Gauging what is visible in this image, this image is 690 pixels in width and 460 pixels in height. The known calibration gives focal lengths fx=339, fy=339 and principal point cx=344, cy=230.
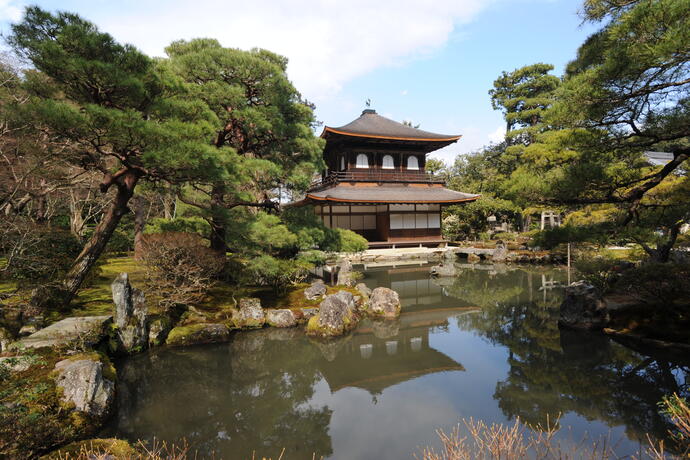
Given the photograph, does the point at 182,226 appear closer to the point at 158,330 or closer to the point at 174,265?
the point at 174,265

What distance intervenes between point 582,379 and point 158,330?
7.54 metres

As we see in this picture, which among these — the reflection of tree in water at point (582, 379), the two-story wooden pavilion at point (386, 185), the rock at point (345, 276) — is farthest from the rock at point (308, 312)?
the two-story wooden pavilion at point (386, 185)

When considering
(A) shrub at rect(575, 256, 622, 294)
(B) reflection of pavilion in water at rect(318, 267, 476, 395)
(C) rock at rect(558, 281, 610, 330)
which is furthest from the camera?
(A) shrub at rect(575, 256, 622, 294)

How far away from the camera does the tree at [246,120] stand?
23.5ft

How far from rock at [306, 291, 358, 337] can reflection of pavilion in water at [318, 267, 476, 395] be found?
0.29 metres

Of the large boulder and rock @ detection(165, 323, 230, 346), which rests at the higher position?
the large boulder

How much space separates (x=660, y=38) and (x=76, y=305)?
10.6 metres

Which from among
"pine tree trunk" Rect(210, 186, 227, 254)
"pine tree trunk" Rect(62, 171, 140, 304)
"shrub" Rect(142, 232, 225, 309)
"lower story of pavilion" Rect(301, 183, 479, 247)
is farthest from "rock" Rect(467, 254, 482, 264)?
"pine tree trunk" Rect(62, 171, 140, 304)

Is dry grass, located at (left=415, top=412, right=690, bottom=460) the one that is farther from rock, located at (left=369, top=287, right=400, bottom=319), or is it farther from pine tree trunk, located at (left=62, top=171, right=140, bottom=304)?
pine tree trunk, located at (left=62, top=171, right=140, bottom=304)

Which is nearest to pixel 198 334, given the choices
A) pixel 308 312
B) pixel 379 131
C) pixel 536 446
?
pixel 308 312

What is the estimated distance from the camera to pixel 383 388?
17.5 feet

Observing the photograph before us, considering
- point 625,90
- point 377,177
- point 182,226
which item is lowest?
point 182,226

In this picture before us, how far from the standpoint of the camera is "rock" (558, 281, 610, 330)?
7.32 meters

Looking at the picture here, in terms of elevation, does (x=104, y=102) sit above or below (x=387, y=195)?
above
